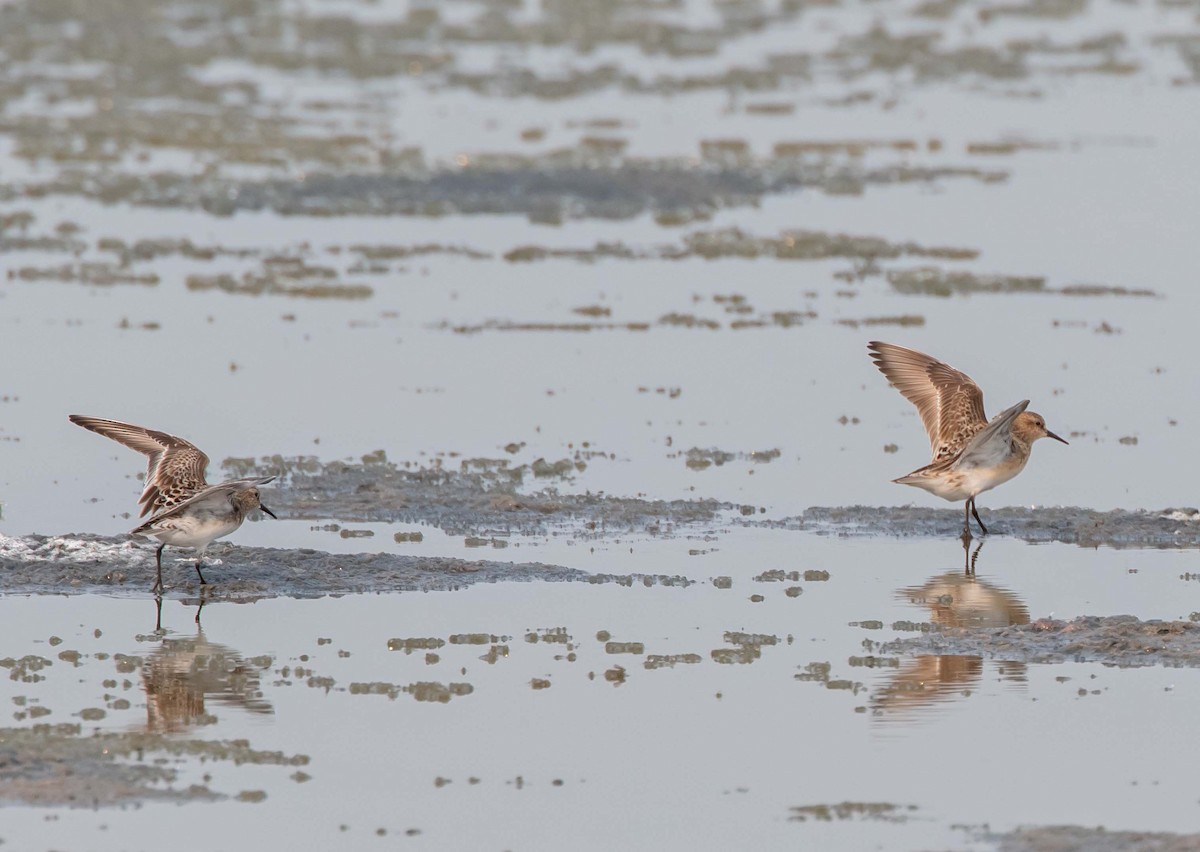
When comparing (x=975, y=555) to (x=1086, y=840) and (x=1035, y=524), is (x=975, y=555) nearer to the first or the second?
(x=1035, y=524)

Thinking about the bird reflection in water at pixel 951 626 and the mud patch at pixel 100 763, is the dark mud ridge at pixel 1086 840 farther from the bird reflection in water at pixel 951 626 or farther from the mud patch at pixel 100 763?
the mud patch at pixel 100 763

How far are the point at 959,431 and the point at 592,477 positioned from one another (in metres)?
3.38

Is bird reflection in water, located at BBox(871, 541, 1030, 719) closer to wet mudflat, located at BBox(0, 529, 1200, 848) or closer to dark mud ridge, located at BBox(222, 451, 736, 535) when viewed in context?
wet mudflat, located at BBox(0, 529, 1200, 848)

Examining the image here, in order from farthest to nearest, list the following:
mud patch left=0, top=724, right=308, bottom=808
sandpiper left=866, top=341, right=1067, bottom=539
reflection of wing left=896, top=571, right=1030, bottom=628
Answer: sandpiper left=866, top=341, right=1067, bottom=539 < reflection of wing left=896, top=571, right=1030, bottom=628 < mud patch left=0, top=724, right=308, bottom=808

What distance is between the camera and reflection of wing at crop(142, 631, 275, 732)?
498 inches

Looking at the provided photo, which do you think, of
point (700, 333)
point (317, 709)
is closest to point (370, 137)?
point (700, 333)

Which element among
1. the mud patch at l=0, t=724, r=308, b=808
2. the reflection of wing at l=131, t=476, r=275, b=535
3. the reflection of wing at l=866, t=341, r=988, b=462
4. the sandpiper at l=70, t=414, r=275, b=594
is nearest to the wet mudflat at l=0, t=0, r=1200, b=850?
the mud patch at l=0, t=724, r=308, b=808

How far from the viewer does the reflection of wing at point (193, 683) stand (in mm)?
12648

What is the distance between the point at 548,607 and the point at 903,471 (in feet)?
19.0

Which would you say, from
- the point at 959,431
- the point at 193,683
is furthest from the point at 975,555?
the point at 193,683

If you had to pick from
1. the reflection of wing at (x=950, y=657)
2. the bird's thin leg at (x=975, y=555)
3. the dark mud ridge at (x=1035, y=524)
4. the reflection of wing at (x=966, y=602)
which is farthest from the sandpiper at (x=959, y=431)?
the reflection of wing at (x=966, y=602)

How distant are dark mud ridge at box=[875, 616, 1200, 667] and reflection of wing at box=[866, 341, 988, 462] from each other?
10.7 ft

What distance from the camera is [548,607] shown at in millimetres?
15117

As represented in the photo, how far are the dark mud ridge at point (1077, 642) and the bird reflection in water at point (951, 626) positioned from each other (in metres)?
0.18
